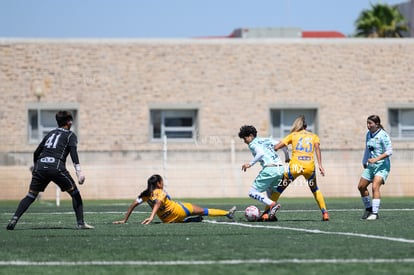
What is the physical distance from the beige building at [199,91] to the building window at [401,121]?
0.13 feet

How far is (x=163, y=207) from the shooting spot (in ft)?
54.5

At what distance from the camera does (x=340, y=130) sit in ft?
134

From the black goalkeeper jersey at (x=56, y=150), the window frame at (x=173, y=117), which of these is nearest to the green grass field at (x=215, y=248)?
the black goalkeeper jersey at (x=56, y=150)

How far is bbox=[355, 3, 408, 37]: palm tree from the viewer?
61.4 m

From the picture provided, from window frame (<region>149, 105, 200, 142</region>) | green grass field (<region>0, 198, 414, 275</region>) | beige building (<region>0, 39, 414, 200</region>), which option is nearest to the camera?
green grass field (<region>0, 198, 414, 275</region>)

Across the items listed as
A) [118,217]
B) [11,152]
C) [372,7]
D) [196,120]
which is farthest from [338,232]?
[372,7]

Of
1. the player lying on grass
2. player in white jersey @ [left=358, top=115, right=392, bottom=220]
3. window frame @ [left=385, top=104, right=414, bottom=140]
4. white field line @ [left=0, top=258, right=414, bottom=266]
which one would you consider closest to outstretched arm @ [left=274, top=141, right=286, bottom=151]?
the player lying on grass

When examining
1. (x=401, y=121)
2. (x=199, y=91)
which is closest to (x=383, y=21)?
(x=401, y=121)

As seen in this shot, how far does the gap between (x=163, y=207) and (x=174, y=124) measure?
23.7 m

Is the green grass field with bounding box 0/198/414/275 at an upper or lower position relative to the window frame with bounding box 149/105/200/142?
lower

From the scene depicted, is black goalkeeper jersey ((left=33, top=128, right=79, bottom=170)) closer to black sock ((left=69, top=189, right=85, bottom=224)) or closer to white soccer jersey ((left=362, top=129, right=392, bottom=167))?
black sock ((left=69, top=189, right=85, bottom=224))

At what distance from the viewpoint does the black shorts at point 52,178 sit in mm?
15508

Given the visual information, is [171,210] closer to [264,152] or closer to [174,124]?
[264,152]

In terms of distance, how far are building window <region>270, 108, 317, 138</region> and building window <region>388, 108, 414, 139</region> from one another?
9.89 feet
